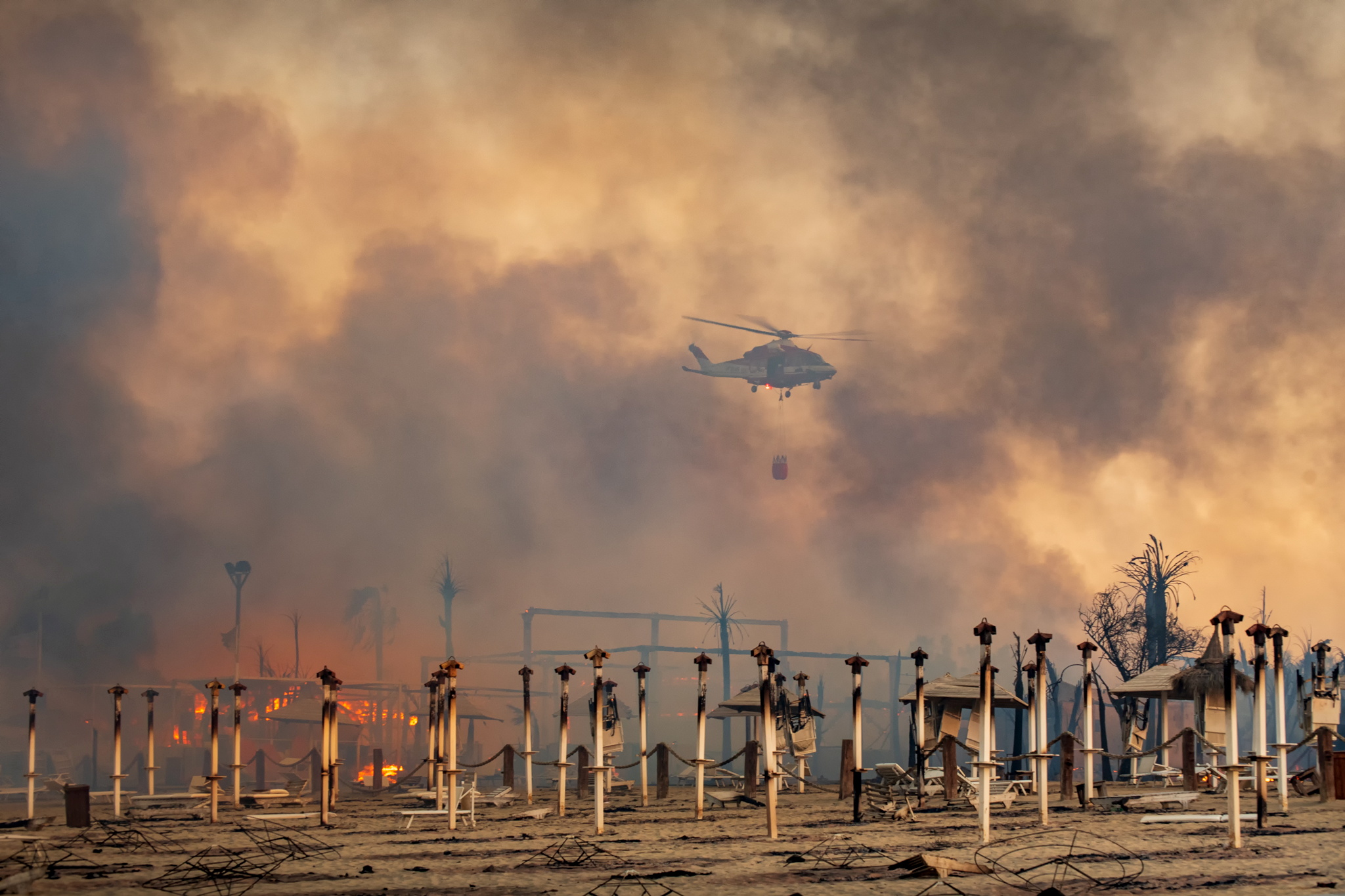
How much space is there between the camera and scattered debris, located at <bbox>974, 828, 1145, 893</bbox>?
15945 mm

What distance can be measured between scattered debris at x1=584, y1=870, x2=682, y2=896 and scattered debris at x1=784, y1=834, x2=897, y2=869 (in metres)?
2.82

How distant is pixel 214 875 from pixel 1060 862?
1153 centimetres

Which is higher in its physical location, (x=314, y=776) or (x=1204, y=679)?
(x=1204, y=679)

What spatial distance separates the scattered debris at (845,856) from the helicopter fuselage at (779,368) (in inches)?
3949

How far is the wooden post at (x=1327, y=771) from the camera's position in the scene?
2702 centimetres

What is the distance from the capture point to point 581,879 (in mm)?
16938

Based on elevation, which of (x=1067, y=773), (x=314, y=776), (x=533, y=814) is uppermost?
Result: (x=1067, y=773)

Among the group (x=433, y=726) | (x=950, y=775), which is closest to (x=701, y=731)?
(x=950, y=775)

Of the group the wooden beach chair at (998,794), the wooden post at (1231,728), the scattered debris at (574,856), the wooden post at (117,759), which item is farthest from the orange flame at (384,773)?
the wooden post at (1231,728)

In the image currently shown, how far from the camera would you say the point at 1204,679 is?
31594 millimetres

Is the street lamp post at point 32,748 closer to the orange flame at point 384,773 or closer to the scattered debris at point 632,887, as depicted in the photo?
the scattered debris at point 632,887

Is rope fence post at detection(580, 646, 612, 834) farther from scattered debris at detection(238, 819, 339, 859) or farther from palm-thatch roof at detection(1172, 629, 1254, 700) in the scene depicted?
palm-thatch roof at detection(1172, 629, 1254, 700)

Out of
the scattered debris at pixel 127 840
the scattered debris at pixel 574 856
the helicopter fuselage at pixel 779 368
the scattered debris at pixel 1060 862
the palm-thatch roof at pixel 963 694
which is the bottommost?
the scattered debris at pixel 127 840

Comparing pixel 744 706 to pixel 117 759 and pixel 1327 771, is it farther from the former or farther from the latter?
pixel 117 759
